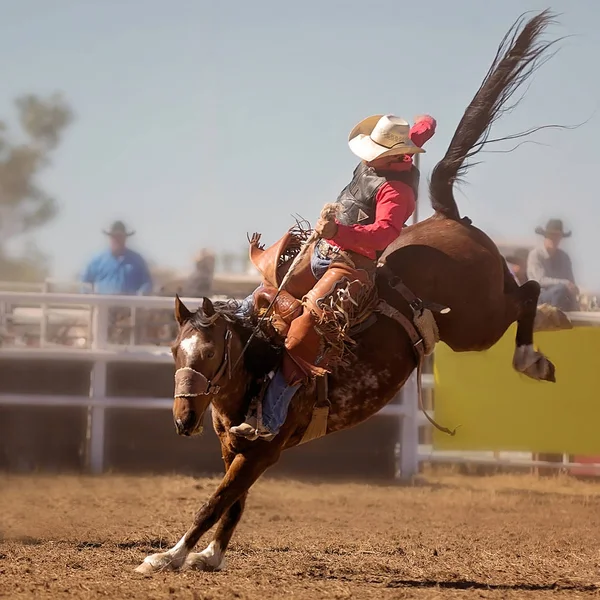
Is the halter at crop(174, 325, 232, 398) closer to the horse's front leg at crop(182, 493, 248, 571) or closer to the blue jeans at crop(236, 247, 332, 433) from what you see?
the blue jeans at crop(236, 247, 332, 433)

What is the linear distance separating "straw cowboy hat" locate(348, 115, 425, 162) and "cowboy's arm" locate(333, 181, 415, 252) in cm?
17

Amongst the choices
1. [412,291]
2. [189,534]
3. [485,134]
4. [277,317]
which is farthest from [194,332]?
[485,134]

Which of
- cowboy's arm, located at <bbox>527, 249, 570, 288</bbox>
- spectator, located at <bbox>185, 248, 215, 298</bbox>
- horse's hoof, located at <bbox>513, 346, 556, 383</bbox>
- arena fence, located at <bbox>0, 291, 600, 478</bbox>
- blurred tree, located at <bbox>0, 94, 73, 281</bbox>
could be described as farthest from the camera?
blurred tree, located at <bbox>0, 94, 73, 281</bbox>

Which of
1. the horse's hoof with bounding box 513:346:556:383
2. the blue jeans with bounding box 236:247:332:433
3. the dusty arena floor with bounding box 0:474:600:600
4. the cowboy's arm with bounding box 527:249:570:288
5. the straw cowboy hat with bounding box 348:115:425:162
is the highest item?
the straw cowboy hat with bounding box 348:115:425:162

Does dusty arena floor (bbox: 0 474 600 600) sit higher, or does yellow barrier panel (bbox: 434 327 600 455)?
yellow barrier panel (bbox: 434 327 600 455)

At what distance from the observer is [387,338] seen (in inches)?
207

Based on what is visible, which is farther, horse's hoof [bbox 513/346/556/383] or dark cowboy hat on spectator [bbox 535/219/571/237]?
dark cowboy hat on spectator [bbox 535/219/571/237]

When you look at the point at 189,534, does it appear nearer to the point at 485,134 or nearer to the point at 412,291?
the point at 412,291

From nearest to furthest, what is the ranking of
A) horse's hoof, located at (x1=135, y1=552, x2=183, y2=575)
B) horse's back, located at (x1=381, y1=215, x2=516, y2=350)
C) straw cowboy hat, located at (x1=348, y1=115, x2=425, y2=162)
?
1. horse's hoof, located at (x1=135, y1=552, x2=183, y2=575)
2. straw cowboy hat, located at (x1=348, y1=115, x2=425, y2=162)
3. horse's back, located at (x1=381, y1=215, x2=516, y2=350)

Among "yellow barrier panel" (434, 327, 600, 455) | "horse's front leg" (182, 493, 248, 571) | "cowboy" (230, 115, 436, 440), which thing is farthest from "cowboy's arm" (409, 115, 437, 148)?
"yellow barrier panel" (434, 327, 600, 455)

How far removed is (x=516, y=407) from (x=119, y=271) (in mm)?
4077

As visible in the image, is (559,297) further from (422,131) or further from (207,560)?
(207,560)

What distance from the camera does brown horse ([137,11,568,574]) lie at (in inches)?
187

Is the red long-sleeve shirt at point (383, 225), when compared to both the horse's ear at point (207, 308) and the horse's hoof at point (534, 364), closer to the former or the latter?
the horse's ear at point (207, 308)
